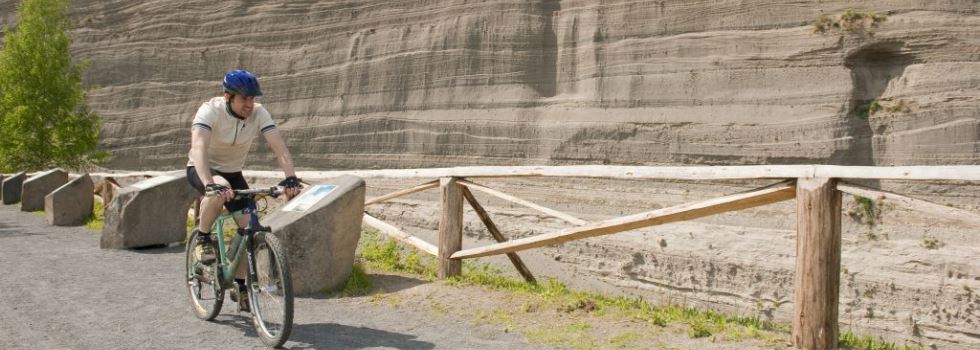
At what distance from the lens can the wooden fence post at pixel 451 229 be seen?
6.90 m

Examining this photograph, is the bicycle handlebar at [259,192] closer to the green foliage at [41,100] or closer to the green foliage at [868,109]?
the green foliage at [868,109]

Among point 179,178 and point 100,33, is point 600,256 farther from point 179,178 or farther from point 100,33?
point 100,33

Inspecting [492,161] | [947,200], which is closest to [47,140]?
[492,161]

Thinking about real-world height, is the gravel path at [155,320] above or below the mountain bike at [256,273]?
below

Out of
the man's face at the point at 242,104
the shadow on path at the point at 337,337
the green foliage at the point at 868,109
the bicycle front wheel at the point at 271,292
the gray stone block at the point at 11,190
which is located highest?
the green foliage at the point at 868,109

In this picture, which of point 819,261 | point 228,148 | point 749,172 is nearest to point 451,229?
point 228,148

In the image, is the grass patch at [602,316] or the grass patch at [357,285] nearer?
the grass patch at [602,316]

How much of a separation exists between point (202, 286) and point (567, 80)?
9.88m

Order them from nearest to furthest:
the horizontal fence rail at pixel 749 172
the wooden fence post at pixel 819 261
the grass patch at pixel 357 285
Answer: the horizontal fence rail at pixel 749 172 < the wooden fence post at pixel 819 261 < the grass patch at pixel 357 285

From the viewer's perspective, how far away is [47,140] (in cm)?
1984

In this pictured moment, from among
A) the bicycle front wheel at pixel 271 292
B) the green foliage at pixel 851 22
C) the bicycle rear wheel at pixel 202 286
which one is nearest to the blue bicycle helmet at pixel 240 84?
the bicycle front wheel at pixel 271 292

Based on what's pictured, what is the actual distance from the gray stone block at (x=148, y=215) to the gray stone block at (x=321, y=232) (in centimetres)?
343

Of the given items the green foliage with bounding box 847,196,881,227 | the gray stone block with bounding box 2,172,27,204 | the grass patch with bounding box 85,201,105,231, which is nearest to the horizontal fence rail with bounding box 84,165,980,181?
the green foliage with bounding box 847,196,881,227

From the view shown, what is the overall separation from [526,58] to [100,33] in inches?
550
